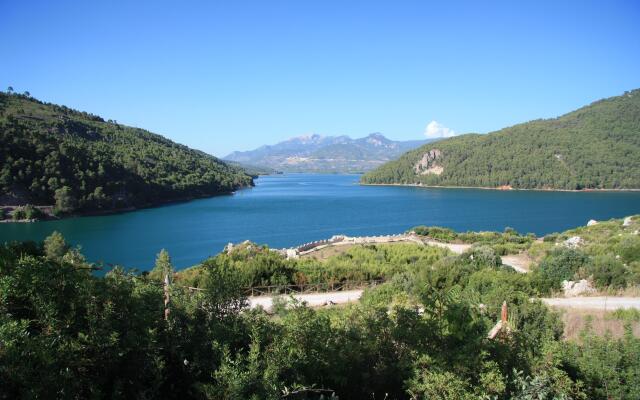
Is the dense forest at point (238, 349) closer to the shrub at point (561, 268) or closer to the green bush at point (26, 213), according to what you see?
the shrub at point (561, 268)

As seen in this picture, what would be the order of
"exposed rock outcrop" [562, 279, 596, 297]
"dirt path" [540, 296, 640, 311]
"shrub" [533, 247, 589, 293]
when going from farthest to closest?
"shrub" [533, 247, 589, 293] → "exposed rock outcrop" [562, 279, 596, 297] → "dirt path" [540, 296, 640, 311]

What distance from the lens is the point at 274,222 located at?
56906 millimetres

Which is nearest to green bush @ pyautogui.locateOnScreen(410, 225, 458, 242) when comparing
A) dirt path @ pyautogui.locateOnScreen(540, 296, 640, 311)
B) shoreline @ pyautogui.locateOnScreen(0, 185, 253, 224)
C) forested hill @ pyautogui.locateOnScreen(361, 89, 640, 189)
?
dirt path @ pyautogui.locateOnScreen(540, 296, 640, 311)

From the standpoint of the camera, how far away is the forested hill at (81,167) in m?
59.2

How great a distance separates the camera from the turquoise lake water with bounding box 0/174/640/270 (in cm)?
4272

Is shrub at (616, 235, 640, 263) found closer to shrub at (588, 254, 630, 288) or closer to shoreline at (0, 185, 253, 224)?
shrub at (588, 254, 630, 288)

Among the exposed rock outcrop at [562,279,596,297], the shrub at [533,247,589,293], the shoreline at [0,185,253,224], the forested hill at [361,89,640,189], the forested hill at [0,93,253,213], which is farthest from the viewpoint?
the forested hill at [361,89,640,189]

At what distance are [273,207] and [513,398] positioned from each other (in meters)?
70.7

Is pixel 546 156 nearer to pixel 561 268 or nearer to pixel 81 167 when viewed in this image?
pixel 81 167

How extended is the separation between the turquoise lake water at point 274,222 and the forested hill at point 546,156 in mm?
31649

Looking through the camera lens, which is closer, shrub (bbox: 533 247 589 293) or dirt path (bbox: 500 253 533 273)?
shrub (bbox: 533 247 589 293)

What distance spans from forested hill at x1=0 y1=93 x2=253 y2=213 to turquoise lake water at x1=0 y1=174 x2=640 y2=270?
5.27m

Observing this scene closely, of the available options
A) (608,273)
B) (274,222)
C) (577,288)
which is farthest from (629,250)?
(274,222)

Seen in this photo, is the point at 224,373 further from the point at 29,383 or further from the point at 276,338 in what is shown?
the point at 29,383
